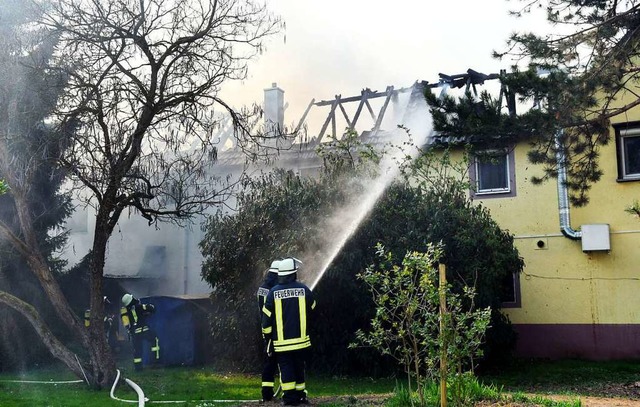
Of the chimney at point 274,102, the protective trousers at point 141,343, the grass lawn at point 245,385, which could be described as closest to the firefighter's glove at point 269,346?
the grass lawn at point 245,385

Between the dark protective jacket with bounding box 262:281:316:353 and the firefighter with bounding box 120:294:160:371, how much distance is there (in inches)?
295

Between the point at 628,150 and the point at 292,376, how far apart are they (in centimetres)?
1092

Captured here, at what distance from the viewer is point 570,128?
36.5ft

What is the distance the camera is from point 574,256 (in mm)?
16281

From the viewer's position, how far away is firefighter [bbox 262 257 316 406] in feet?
29.2

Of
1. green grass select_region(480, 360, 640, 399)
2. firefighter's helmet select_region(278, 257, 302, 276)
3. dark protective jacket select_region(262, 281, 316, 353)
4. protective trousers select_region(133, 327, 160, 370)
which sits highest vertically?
firefighter's helmet select_region(278, 257, 302, 276)

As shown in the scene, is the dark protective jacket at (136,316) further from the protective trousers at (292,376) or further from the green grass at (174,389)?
the protective trousers at (292,376)

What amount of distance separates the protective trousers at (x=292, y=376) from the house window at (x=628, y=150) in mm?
10167

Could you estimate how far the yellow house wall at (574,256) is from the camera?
1574 centimetres

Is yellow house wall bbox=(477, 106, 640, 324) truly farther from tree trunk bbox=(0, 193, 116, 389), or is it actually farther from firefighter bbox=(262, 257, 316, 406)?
tree trunk bbox=(0, 193, 116, 389)

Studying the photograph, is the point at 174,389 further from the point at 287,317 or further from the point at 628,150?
the point at 628,150

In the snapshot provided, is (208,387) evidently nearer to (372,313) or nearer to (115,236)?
(372,313)

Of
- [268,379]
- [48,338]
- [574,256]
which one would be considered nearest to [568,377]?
[574,256]

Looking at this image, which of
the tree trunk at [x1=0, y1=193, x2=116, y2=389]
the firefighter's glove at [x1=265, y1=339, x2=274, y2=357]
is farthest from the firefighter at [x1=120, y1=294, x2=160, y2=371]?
the firefighter's glove at [x1=265, y1=339, x2=274, y2=357]
